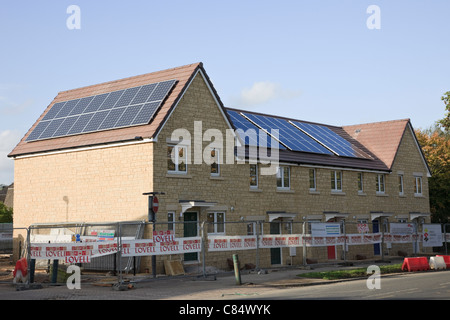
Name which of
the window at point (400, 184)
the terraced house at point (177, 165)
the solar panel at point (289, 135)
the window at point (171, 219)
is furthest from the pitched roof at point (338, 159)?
the window at point (171, 219)

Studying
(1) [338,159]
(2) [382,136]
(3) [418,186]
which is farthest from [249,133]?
(3) [418,186]

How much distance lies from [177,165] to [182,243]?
535 cm

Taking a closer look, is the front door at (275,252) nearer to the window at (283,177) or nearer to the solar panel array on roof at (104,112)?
the window at (283,177)

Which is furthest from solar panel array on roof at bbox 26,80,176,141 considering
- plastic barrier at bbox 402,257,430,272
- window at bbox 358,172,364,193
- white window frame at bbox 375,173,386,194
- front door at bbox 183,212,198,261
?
white window frame at bbox 375,173,386,194

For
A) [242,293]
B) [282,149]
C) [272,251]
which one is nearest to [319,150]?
[282,149]

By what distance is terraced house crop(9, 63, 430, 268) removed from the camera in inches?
1040

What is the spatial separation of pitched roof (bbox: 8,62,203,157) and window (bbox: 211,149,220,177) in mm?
3510

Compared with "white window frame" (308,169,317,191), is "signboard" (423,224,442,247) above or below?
below

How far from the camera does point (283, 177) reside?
109ft

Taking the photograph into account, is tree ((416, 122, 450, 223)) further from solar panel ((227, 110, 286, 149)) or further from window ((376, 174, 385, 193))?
solar panel ((227, 110, 286, 149))

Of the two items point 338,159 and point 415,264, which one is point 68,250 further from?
point 338,159

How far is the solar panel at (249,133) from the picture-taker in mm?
32031
